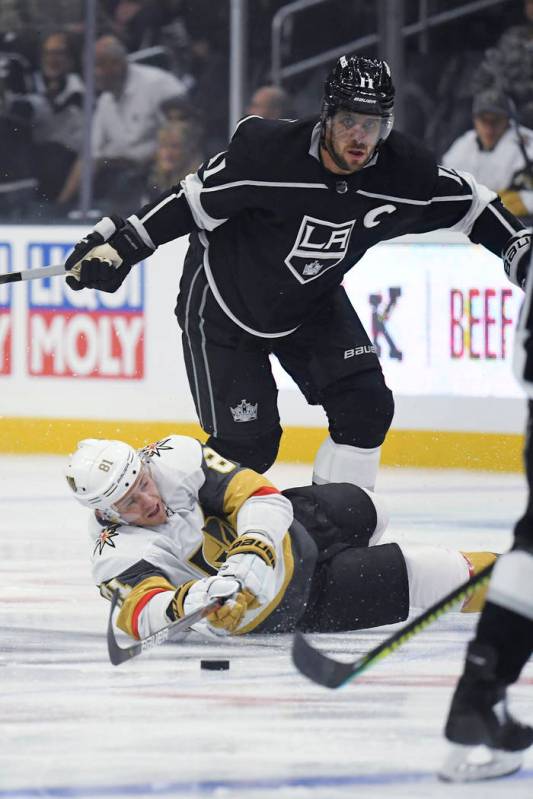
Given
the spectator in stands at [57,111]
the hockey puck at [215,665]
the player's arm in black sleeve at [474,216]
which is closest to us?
the hockey puck at [215,665]

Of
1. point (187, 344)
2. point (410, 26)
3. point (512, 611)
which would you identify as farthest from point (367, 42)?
point (512, 611)

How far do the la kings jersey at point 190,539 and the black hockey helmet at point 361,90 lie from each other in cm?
77

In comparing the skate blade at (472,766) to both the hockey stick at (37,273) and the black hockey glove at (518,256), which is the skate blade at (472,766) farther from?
the hockey stick at (37,273)

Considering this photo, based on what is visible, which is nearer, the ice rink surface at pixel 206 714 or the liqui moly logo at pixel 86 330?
the ice rink surface at pixel 206 714

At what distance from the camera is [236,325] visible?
3875 millimetres

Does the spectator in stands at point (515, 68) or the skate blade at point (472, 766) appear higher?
the spectator in stands at point (515, 68)

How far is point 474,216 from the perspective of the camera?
3787 millimetres

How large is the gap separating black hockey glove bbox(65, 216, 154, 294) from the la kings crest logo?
338 millimetres

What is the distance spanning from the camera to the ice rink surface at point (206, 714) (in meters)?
2.30

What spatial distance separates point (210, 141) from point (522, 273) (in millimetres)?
3014

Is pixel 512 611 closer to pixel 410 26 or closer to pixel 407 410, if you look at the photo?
pixel 407 410

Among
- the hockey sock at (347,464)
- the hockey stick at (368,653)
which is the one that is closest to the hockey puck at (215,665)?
the hockey stick at (368,653)

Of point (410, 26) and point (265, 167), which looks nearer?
point (265, 167)

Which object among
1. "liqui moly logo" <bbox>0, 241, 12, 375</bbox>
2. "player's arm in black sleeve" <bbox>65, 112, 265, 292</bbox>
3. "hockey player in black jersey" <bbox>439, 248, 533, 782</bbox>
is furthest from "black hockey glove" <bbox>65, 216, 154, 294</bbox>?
"liqui moly logo" <bbox>0, 241, 12, 375</bbox>
